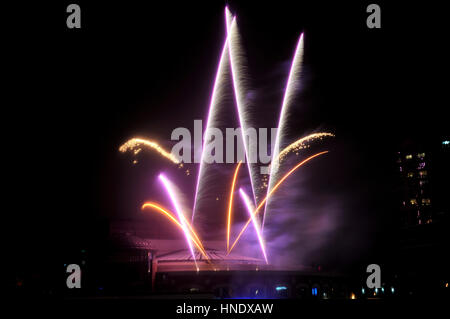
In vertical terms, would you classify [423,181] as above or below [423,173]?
below

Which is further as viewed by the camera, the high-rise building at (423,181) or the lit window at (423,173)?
the lit window at (423,173)

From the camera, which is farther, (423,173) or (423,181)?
(423,173)

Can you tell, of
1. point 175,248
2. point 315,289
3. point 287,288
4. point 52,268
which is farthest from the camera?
point 175,248

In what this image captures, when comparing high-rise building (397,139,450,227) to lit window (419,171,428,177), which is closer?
high-rise building (397,139,450,227)

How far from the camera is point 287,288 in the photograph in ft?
180

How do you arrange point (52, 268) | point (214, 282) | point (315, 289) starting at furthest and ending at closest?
1. point (52, 268)
2. point (315, 289)
3. point (214, 282)

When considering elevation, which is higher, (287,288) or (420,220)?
(420,220)
